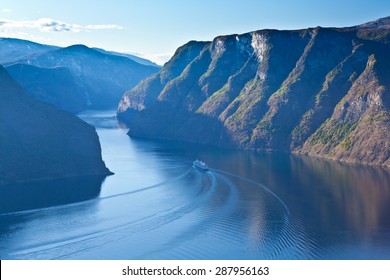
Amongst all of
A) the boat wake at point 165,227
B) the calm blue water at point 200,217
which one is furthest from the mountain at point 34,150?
the boat wake at point 165,227

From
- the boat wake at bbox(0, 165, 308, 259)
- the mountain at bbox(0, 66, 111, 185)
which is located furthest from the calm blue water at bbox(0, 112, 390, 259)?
the mountain at bbox(0, 66, 111, 185)

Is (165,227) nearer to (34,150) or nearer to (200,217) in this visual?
(200,217)

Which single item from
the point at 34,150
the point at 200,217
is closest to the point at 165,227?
the point at 200,217

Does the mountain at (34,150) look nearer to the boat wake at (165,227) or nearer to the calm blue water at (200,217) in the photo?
the calm blue water at (200,217)

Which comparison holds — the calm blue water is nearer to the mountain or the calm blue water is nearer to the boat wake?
the boat wake

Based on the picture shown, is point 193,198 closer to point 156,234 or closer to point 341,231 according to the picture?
point 156,234
